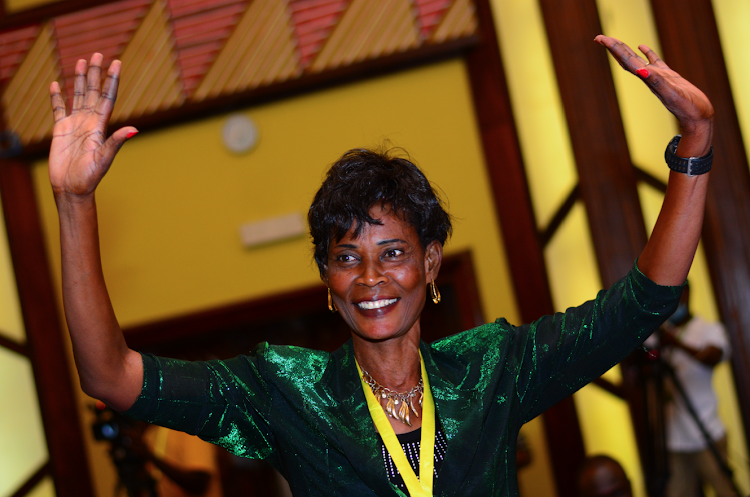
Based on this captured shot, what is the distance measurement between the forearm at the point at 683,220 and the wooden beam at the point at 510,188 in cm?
296

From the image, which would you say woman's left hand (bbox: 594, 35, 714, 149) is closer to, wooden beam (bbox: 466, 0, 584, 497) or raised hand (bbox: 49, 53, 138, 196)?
raised hand (bbox: 49, 53, 138, 196)

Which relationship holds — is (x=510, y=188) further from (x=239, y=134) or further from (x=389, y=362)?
(x=389, y=362)

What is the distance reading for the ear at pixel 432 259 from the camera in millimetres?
1401

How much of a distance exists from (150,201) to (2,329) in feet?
3.55

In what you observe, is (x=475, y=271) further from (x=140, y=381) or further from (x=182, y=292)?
(x=140, y=381)

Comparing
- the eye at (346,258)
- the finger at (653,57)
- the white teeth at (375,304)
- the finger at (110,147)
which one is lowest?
the white teeth at (375,304)

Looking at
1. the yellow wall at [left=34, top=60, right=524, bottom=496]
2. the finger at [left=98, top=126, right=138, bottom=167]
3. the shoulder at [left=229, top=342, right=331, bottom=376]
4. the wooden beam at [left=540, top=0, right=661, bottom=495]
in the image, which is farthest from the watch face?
the finger at [left=98, top=126, right=138, bottom=167]

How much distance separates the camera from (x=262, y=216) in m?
4.32

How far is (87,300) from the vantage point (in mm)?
1045

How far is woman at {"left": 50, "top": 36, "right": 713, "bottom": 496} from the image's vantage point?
1.13 metres

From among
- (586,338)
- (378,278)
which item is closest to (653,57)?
(586,338)

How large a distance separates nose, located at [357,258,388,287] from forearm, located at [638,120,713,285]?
45 centimetres

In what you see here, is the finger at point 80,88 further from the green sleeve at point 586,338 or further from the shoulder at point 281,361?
the green sleeve at point 586,338

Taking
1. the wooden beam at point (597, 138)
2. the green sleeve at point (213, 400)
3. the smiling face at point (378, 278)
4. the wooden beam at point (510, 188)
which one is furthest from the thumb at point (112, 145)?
the wooden beam at point (510, 188)
